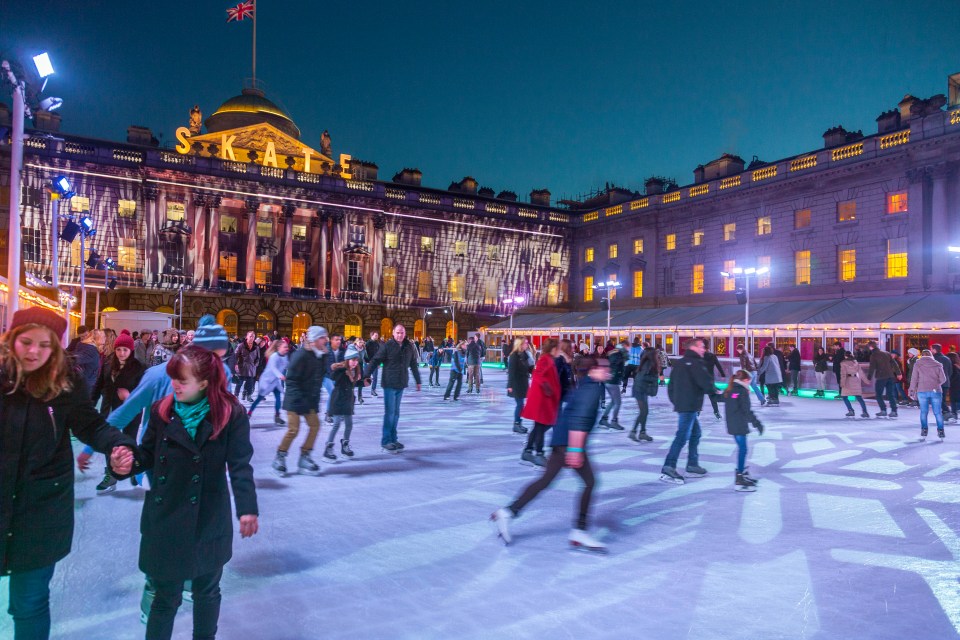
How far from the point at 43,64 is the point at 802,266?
105ft

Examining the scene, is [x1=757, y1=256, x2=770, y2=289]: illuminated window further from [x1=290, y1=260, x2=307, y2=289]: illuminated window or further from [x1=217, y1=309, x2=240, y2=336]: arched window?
[x1=217, y1=309, x2=240, y2=336]: arched window

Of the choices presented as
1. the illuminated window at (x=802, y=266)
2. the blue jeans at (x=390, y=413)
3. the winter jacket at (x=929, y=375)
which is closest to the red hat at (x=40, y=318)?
the blue jeans at (x=390, y=413)

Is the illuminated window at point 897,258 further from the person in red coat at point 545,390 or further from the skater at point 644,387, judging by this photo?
the person in red coat at point 545,390

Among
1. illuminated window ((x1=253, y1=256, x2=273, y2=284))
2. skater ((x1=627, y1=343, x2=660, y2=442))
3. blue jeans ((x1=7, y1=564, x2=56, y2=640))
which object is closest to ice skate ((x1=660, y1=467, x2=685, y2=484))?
skater ((x1=627, y1=343, x2=660, y2=442))

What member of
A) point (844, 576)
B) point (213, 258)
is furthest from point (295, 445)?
point (213, 258)

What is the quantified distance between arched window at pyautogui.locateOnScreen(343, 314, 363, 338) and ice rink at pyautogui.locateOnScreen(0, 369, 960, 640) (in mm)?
37933

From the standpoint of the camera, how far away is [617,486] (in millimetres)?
7570

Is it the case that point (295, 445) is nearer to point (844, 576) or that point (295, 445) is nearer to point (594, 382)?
point (594, 382)

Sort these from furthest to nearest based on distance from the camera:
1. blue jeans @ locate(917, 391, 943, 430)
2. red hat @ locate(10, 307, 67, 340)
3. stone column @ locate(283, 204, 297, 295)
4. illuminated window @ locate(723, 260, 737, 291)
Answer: stone column @ locate(283, 204, 297, 295) < illuminated window @ locate(723, 260, 737, 291) < blue jeans @ locate(917, 391, 943, 430) < red hat @ locate(10, 307, 67, 340)

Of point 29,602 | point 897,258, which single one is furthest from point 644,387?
point 897,258

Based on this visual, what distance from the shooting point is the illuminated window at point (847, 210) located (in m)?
30.8

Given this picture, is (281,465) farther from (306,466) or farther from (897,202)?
(897,202)

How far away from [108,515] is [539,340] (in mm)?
36728

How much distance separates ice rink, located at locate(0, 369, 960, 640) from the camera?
12.5 ft
